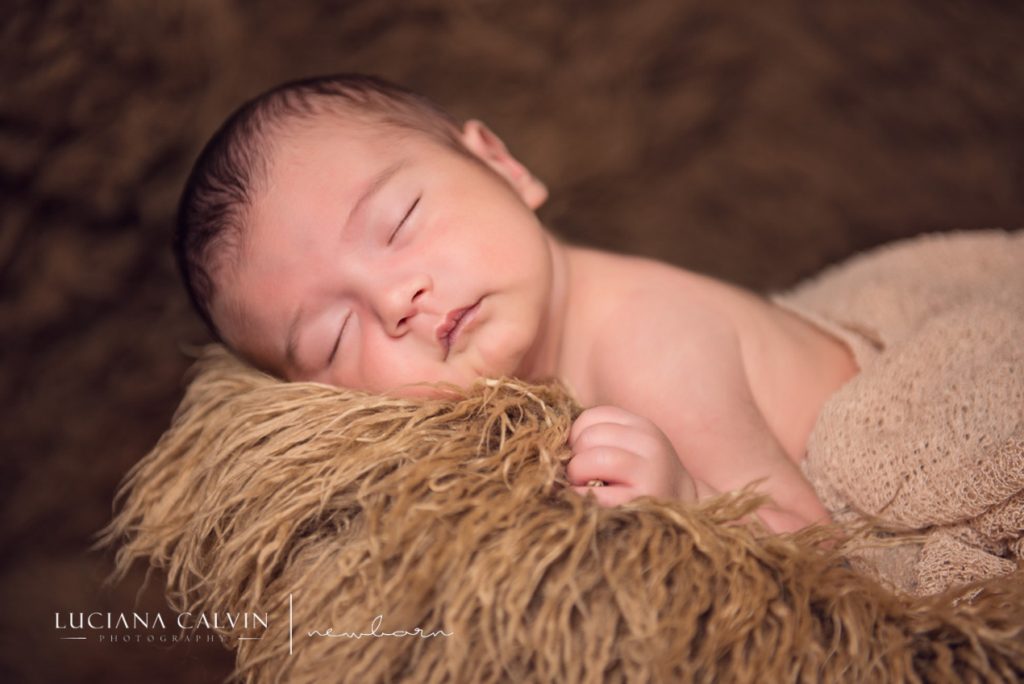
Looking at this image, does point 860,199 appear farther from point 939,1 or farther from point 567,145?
point 567,145

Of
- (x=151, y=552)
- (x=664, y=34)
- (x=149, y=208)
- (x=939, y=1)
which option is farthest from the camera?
(x=664, y=34)

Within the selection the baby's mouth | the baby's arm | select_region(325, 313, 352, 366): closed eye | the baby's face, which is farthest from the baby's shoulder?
select_region(325, 313, 352, 366): closed eye

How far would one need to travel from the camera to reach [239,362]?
1162 mm

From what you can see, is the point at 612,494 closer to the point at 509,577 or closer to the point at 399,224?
the point at 509,577

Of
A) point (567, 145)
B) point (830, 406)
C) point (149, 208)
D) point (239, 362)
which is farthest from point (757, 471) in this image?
point (149, 208)

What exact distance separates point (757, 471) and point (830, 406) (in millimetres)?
159

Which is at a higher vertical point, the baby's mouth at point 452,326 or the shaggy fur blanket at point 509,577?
the baby's mouth at point 452,326

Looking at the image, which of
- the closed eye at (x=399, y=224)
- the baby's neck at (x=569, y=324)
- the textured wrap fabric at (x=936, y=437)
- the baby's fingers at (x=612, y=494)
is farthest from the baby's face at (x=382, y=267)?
the textured wrap fabric at (x=936, y=437)

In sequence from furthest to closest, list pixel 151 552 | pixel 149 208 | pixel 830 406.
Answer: pixel 149 208 < pixel 830 406 < pixel 151 552

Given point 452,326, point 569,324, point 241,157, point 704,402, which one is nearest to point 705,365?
point 704,402

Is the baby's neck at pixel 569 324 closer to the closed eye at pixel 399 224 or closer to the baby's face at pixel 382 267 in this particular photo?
the baby's face at pixel 382 267

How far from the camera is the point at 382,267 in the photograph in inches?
39.5

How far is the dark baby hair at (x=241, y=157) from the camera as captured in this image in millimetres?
1061

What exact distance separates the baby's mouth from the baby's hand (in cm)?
19
